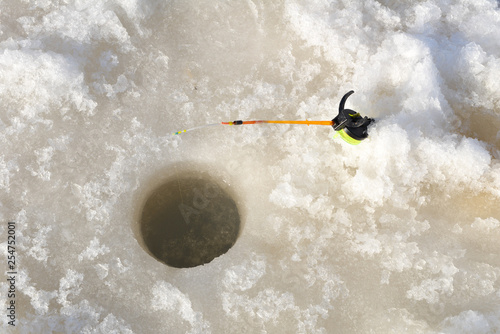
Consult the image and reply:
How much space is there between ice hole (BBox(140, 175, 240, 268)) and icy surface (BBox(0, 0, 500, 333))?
21 cm

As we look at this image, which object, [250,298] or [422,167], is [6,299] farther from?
[422,167]

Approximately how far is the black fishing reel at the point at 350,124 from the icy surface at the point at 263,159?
0.50ft

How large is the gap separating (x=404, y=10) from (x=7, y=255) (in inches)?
135

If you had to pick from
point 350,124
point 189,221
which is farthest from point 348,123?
point 189,221

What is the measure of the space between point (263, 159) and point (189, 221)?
2.59 feet

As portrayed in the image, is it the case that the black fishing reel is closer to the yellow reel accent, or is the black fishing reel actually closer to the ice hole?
the yellow reel accent

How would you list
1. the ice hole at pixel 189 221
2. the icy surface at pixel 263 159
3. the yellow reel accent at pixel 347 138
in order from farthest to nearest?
the ice hole at pixel 189 221
the yellow reel accent at pixel 347 138
the icy surface at pixel 263 159

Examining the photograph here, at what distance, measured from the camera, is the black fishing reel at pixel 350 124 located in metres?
2.45

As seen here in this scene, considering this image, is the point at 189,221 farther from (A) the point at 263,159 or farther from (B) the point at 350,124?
(B) the point at 350,124

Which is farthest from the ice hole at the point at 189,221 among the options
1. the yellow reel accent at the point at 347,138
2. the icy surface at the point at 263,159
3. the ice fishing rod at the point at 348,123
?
the yellow reel accent at the point at 347,138

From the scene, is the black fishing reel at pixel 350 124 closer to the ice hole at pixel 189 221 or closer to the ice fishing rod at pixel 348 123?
the ice fishing rod at pixel 348 123

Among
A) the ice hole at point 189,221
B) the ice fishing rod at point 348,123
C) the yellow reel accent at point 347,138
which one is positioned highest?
the ice fishing rod at point 348,123

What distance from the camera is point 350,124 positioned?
8.11 feet

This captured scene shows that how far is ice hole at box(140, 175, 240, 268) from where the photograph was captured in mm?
2893
